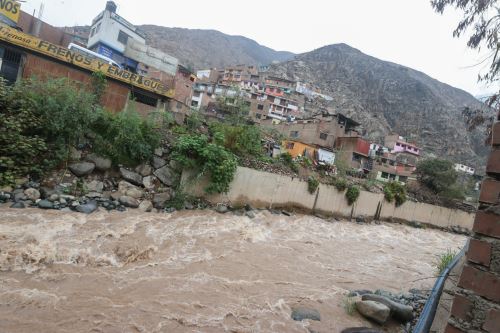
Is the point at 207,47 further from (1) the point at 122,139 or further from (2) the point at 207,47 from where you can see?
(1) the point at 122,139

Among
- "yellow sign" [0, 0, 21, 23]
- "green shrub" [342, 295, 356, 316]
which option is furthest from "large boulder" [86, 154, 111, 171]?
"yellow sign" [0, 0, 21, 23]

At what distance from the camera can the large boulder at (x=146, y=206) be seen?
10344mm

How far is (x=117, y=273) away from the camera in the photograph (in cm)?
616

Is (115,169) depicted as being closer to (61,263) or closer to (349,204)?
(61,263)

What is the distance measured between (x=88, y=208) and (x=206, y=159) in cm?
465

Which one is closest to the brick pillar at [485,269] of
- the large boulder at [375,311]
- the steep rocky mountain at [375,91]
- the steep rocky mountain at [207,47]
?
the large boulder at [375,311]

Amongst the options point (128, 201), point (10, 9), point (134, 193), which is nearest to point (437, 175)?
point (134, 193)

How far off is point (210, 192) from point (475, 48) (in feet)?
31.2

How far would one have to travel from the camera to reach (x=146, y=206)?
1045 cm

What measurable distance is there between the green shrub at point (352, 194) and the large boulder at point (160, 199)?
11.1 meters

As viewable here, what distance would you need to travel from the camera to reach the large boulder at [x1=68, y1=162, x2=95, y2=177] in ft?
32.8

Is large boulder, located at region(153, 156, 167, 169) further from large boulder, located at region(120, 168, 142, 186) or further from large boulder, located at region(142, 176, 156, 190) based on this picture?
large boulder, located at region(120, 168, 142, 186)

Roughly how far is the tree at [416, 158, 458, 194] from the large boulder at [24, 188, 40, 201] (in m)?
30.3

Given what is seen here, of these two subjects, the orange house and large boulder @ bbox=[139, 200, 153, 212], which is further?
the orange house
